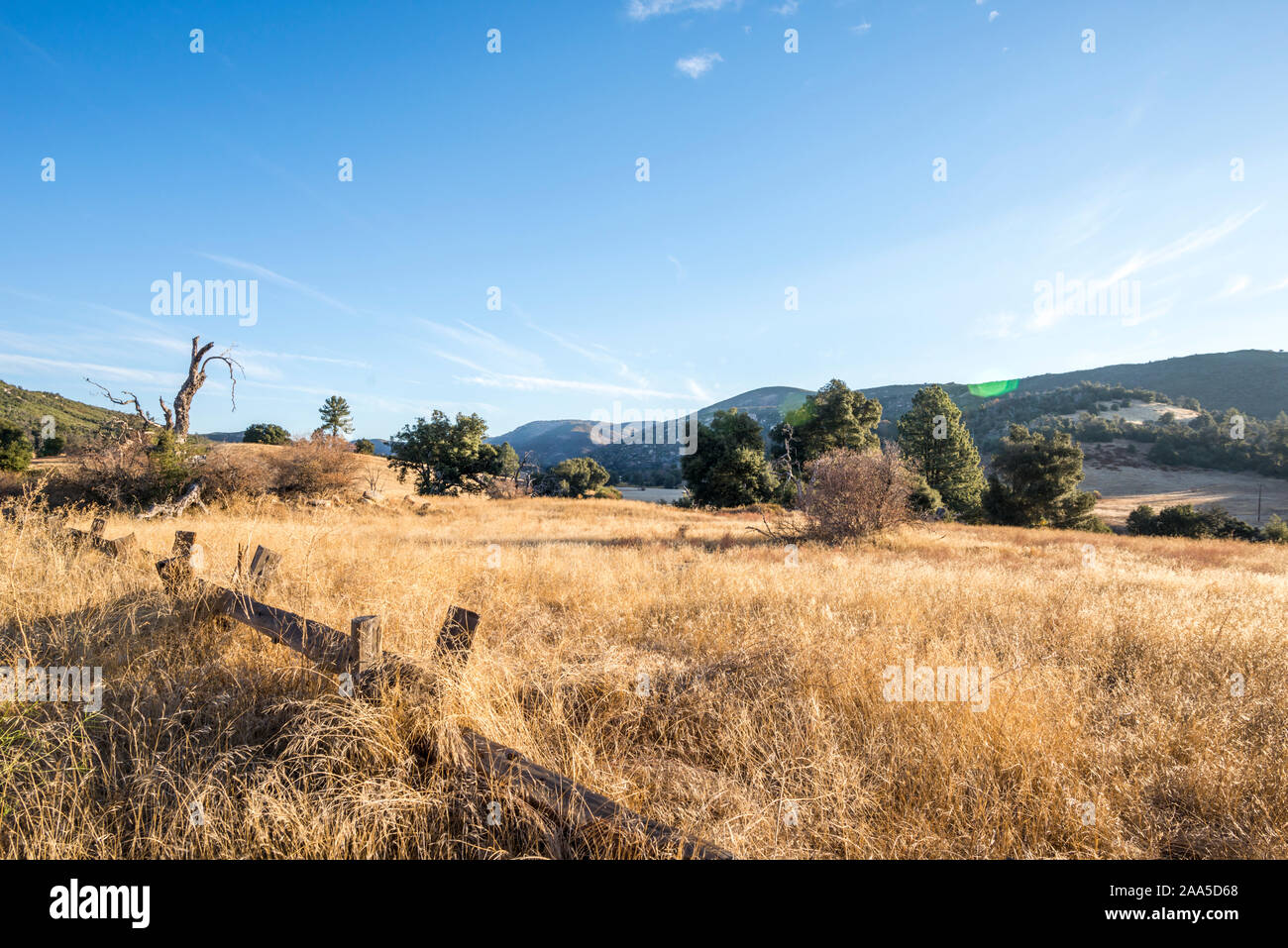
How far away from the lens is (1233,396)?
9700cm

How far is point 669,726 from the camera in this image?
369 cm

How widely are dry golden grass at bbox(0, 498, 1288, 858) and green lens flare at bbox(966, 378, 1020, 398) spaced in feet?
432

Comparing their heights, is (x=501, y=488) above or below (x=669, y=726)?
above

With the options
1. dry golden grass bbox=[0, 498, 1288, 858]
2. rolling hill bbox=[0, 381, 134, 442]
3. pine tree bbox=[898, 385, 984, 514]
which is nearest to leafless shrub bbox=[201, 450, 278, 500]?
dry golden grass bbox=[0, 498, 1288, 858]

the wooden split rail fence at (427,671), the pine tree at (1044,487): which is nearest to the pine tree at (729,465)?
the pine tree at (1044,487)

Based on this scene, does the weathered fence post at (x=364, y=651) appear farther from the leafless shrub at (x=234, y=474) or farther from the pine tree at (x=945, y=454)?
the pine tree at (x=945, y=454)

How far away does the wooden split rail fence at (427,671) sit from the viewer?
2.21 metres

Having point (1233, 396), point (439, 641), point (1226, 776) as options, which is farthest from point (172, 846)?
point (1233, 396)

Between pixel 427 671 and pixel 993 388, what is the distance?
483 ft

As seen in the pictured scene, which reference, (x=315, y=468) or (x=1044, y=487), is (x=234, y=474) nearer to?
(x=315, y=468)

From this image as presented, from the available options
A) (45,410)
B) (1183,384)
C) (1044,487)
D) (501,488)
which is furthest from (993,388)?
(45,410)

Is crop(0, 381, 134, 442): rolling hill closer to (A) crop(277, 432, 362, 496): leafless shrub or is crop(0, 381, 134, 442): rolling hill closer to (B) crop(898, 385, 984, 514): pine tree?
(A) crop(277, 432, 362, 496): leafless shrub
